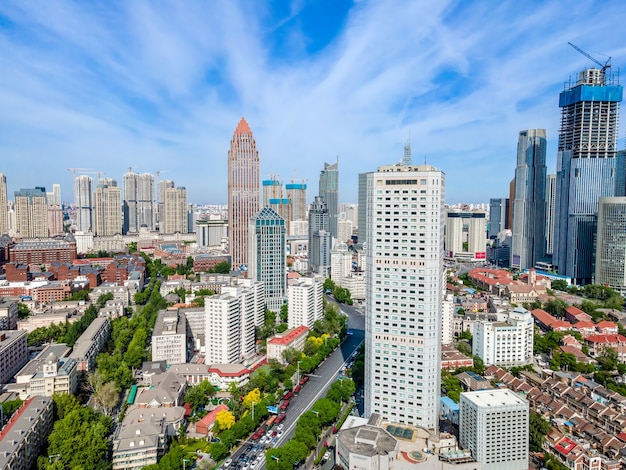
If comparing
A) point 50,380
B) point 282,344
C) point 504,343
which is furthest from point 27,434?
point 504,343

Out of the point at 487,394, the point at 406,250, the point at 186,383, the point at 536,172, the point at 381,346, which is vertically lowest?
the point at 186,383

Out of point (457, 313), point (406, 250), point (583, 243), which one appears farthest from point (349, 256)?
point (406, 250)

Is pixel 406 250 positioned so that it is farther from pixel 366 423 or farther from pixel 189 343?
pixel 189 343

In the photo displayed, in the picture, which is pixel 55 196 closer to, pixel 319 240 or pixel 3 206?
pixel 3 206

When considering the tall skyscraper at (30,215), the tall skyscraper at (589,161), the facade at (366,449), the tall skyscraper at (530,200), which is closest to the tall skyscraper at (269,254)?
the facade at (366,449)

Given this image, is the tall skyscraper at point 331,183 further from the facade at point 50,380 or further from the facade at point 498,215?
the facade at point 50,380

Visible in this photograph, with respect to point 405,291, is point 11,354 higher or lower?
lower

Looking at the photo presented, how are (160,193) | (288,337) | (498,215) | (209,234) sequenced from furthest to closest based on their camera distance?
(160,193), (498,215), (209,234), (288,337)
